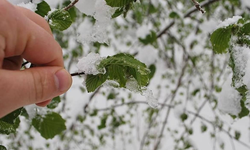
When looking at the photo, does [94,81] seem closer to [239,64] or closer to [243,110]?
[239,64]

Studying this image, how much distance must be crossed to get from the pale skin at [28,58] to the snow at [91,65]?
6 cm

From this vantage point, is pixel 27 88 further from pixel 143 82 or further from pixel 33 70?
pixel 143 82

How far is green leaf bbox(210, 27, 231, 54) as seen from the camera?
1.79 ft

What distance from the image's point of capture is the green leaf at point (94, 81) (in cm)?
46

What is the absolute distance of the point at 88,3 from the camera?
551 millimetres

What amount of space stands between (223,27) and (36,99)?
0.43m

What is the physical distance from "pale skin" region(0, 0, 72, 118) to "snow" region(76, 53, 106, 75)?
6 cm

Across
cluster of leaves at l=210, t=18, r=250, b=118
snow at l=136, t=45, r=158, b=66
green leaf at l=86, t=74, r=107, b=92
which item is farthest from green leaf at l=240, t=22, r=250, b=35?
snow at l=136, t=45, r=158, b=66

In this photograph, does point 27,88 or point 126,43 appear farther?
point 126,43

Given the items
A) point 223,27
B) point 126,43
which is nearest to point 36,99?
point 223,27

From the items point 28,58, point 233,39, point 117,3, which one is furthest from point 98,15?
point 233,39

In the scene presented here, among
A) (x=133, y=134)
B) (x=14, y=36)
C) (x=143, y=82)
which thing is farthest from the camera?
(x=133, y=134)

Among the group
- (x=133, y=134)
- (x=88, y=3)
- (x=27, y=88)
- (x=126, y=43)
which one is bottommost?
(x=27, y=88)

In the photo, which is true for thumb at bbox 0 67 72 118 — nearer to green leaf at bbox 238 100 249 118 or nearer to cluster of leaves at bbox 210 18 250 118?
cluster of leaves at bbox 210 18 250 118
